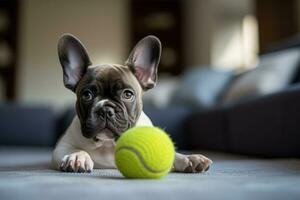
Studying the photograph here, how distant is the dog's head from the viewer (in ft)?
3.99

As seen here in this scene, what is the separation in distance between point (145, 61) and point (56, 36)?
16.9ft

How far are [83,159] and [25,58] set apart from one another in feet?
17.5

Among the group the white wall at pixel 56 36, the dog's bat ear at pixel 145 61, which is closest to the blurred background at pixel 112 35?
the white wall at pixel 56 36

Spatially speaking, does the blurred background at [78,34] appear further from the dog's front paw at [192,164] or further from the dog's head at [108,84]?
the dog's front paw at [192,164]

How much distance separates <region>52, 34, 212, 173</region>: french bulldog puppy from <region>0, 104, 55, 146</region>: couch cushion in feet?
5.75

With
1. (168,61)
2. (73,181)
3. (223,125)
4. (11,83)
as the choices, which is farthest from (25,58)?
(73,181)

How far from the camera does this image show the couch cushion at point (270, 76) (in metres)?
2.42

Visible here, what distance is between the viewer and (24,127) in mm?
3100

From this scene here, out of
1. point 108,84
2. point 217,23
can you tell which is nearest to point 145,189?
point 108,84

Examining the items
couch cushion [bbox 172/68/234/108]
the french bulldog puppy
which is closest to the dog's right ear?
the french bulldog puppy

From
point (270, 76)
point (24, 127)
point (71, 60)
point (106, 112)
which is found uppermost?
point (71, 60)

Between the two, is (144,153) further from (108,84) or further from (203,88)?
(203,88)

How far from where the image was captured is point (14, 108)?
3139 mm

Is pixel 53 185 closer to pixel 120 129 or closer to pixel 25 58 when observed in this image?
pixel 120 129
